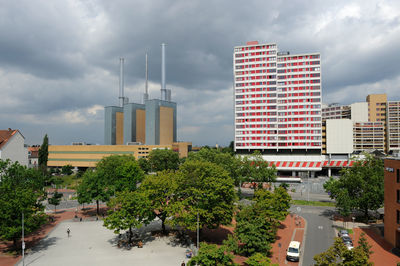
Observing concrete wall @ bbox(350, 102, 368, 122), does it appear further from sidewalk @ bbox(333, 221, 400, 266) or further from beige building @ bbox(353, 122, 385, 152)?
sidewalk @ bbox(333, 221, 400, 266)

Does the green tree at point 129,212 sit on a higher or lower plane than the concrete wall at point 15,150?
lower

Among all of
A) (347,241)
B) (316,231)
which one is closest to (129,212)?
(316,231)

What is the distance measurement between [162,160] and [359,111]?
11720 centimetres

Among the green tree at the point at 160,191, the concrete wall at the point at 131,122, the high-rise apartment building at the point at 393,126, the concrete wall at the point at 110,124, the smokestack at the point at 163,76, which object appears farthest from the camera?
the concrete wall at the point at 110,124

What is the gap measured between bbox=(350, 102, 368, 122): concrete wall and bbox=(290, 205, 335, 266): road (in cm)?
10992

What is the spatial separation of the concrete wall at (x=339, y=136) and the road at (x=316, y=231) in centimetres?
6262

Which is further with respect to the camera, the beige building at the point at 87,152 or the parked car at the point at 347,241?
the beige building at the point at 87,152

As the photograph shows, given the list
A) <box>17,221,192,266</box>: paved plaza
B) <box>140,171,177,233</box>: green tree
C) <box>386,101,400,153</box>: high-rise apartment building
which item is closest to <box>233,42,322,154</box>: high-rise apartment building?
<box>386,101,400,153</box>: high-rise apartment building

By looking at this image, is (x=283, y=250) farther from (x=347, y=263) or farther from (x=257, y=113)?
(x=257, y=113)

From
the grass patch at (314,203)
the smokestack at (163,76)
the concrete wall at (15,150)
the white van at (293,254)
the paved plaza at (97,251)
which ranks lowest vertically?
the grass patch at (314,203)

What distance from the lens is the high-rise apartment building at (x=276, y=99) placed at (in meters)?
107

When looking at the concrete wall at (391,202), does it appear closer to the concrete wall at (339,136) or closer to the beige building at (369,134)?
the concrete wall at (339,136)

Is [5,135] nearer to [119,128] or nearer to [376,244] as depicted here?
[376,244]

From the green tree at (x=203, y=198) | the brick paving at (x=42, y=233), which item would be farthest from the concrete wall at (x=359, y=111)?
the brick paving at (x=42, y=233)
